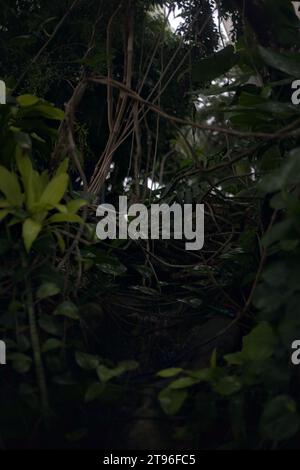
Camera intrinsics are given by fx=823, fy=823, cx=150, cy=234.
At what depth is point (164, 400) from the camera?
1.68 meters

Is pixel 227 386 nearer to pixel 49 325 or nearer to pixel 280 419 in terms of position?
pixel 280 419

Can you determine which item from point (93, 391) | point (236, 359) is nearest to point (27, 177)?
point (93, 391)

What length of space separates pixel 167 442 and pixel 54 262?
0.48 m

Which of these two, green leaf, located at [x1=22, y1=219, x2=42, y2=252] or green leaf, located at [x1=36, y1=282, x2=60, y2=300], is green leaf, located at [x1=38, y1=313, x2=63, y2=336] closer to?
green leaf, located at [x1=36, y1=282, x2=60, y2=300]

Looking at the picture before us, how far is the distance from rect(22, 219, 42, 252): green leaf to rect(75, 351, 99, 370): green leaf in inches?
10.3

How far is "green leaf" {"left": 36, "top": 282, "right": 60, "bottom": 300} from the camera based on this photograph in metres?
1.70

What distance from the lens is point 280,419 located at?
5.11ft

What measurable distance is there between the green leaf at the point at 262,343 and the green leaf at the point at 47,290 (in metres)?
0.41

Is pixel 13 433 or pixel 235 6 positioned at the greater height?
pixel 235 6

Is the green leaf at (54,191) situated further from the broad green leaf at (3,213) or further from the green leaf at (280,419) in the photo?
the green leaf at (280,419)

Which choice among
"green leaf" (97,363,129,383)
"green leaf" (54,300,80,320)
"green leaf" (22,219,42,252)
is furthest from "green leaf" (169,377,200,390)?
"green leaf" (22,219,42,252)

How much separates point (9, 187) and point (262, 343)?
0.60 meters

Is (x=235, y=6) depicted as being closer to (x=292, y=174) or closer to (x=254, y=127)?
(x=254, y=127)
